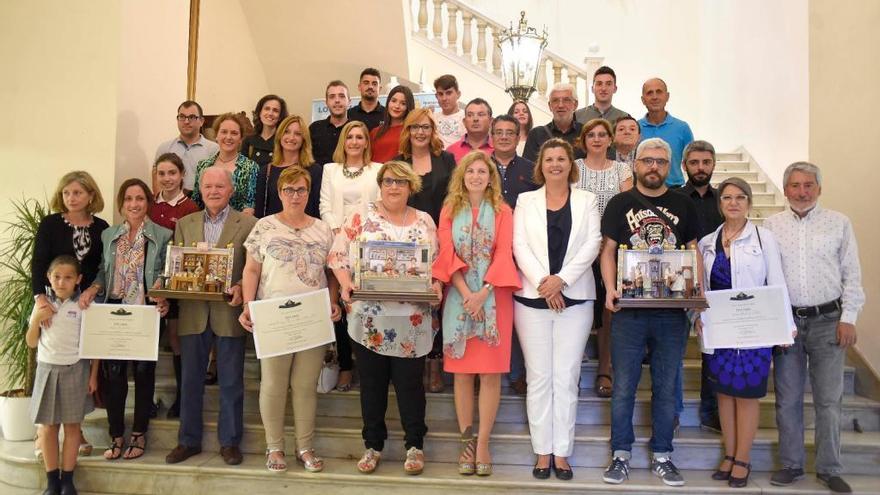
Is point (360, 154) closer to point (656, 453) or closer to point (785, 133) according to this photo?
point (656, 453)

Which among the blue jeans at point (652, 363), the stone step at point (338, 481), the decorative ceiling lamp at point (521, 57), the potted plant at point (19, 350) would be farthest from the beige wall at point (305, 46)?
the blue jeans at point (652, 363)

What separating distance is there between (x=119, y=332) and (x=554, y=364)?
2.40 meters

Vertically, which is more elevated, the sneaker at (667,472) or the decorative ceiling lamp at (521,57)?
the decorative ceiling lamp at (521,57)

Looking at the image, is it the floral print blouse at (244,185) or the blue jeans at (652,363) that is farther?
the floral print blouse at (244,185)

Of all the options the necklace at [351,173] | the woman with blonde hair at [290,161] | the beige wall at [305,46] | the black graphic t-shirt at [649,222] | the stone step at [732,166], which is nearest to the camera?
the black graphic t-shirt at [649,222]

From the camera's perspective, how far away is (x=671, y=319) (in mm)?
3389

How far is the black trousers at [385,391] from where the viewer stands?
3.47 metres

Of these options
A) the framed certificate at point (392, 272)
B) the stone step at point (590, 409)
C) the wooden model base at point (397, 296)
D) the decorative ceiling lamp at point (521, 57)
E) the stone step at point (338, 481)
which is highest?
the decorative ceiling lamp at point (521, 57)

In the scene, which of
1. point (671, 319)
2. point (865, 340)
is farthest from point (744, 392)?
point (865, 340)

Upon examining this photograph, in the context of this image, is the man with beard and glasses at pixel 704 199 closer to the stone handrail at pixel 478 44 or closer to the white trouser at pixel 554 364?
the white trouser at pixel 554 364

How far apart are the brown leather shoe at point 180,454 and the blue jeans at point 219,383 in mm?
30

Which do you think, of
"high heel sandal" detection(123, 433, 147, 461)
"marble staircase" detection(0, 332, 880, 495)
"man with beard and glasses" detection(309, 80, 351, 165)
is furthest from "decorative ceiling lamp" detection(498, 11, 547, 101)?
"high heel sandal" detection(123, 433, 147, 461)

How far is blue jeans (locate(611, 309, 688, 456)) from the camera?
340cm

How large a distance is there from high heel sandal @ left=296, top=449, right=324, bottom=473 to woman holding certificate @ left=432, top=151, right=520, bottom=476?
0.78 metres
